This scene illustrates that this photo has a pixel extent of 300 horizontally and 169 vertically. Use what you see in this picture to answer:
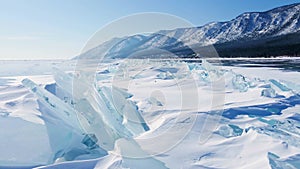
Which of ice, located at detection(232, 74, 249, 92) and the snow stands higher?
ice, located at detection(232, 74, 249, 92)

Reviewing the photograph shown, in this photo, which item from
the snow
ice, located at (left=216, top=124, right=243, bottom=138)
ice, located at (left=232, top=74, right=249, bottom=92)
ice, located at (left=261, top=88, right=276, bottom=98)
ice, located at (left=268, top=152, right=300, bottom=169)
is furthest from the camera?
ice, located at (left=232, top=74, right=249, bottom=92)

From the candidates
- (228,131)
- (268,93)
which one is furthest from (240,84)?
(228,131)

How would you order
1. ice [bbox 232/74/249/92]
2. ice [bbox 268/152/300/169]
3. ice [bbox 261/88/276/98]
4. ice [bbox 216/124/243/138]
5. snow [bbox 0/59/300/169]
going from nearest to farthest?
1. ice [bbox 268/152/300/169]
2. snow [bbox 0/59/300/169]
3. ice [bbox 216/124/243/138]
4. ice [bbox 261/88/276/98]
5. ice [bbox 232/74/249/92]

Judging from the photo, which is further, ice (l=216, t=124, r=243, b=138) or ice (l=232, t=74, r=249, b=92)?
ice (l=232, t=74, r=249, b=92)

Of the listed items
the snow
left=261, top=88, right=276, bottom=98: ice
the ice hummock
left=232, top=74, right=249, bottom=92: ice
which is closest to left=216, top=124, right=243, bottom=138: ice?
the snow

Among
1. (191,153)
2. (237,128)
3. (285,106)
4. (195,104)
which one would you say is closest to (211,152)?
(191,153)

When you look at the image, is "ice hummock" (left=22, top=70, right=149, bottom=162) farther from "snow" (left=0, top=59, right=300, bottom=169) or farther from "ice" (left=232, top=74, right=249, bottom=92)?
"ice" (left=232, top=74, right=249, bottom=92)

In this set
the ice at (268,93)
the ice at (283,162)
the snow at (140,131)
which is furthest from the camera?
the ice at (268,93)

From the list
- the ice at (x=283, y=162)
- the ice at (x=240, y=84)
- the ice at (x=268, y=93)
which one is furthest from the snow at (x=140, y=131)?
the ice at (x=240, y=84)

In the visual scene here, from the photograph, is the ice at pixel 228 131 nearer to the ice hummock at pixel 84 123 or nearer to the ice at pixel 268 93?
the ice hummock at pixel 84 123

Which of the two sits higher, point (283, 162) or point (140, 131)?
point (283, 162)

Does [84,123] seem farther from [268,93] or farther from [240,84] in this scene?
[240,84]

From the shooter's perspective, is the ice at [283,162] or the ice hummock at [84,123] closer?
the ice at [283,162]

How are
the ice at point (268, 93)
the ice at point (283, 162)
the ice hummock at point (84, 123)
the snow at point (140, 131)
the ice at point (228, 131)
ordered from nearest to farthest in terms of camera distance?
1. the ice at point (283, 162)
2. the snow at point (140, 131)
3. the ice hummock at point (84, 123)
4. the ice at point (228, 131)
5. the ice at point (268, 93)
